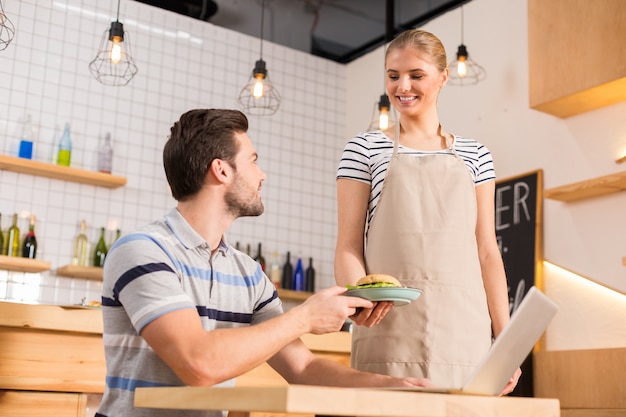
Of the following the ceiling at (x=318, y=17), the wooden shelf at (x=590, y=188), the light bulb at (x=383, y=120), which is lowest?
the wooden shelf at (x=590, y=188)

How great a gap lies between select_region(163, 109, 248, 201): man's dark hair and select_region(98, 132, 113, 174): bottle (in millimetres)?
3599

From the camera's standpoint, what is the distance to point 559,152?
4457 millimetres

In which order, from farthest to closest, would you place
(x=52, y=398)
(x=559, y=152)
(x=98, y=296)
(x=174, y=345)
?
(x=98, y=296), (x=559, y=152), (x=52, y=398), (x=174, y=345)

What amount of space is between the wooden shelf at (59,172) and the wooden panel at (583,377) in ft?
9.44

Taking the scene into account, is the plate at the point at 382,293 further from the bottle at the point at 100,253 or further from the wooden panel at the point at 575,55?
the bottle at the point at 100,253

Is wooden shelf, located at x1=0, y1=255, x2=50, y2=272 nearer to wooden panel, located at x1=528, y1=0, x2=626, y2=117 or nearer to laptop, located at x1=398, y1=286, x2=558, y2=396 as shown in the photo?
wooden panel, located at x1=528, y1=0, x2=626, y2=117

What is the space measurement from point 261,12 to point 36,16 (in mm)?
1570

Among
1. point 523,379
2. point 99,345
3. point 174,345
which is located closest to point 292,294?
point 523,379

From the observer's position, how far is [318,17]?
19.0 ft

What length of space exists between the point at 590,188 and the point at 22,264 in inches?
130

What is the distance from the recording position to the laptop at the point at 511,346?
3.69 feet

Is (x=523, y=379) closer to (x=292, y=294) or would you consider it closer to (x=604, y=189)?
(x=604, y=189)

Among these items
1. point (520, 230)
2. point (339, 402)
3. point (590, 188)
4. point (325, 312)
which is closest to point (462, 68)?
point (520, 230)

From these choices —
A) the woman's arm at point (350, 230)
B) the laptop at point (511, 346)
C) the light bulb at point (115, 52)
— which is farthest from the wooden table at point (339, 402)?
the light bulb at point (115, 52)
